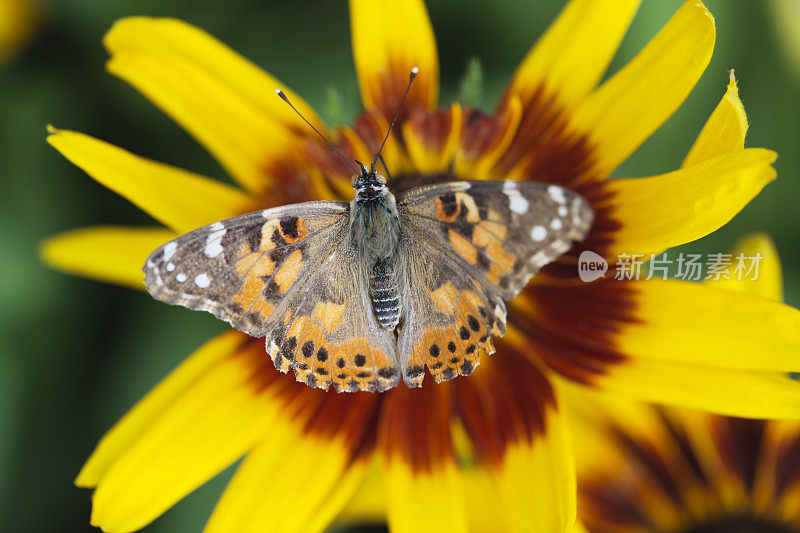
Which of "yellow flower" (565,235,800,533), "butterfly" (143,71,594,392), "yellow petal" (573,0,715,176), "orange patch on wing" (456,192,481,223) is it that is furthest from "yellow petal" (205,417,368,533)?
"yellow petal" (573,0,715,176)

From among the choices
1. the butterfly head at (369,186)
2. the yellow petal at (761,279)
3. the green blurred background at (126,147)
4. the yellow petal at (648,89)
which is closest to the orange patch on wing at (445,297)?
the butterfly head at (369,186)

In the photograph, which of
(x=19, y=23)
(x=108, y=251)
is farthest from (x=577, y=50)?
(x=19, y=23)

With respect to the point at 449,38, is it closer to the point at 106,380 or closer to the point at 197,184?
Result: the point at 197,184

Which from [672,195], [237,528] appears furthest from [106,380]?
[672,195]

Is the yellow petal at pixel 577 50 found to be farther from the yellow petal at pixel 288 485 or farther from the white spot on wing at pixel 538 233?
the yellow petal at pixel 288 485

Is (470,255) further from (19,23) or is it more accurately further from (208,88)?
(19,23)
